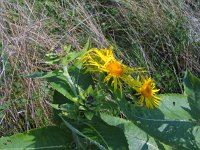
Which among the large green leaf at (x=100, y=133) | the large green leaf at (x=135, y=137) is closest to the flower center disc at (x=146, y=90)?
the large green leaf at (x=100, y=133)

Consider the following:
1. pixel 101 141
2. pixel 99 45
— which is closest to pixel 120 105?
pixel 101 141

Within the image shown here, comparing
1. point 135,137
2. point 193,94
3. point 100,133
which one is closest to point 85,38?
point 135,137

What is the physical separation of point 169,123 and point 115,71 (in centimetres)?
30

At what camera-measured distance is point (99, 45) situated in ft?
7.64

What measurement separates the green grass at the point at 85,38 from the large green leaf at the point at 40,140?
61 centimetres

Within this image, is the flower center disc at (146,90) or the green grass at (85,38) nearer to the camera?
the flower center disc at (146,90)

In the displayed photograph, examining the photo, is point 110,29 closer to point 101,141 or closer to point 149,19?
point 149,19

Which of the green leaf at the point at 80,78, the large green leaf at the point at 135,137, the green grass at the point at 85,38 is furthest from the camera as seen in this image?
the green grass at the point at 85,38

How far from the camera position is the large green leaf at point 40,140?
1197 mm

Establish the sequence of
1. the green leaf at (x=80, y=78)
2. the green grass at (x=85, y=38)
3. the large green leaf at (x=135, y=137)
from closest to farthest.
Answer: the green leaf at (x=80, y=78) < the large green leaf at (x=135, y=137) < the green grass at (x=85, y=38)

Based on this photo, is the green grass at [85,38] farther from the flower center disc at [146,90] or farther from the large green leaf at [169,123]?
the flower center disc at [146,90]

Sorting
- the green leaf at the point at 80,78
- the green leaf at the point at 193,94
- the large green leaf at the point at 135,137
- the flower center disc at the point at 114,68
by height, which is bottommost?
the large green leaf at the point at 135,137

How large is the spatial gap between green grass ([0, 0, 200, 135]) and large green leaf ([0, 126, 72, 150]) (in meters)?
0.61

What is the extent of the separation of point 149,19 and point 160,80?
482 mm
